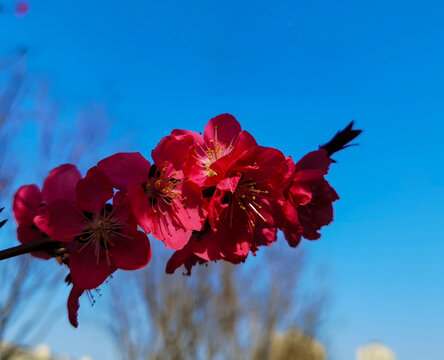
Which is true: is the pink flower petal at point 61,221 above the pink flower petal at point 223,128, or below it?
below

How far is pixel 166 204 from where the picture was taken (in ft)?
2.12

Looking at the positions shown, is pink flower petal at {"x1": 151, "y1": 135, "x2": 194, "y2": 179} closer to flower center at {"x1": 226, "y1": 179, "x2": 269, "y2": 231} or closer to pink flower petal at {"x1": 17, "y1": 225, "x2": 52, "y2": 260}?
flower center at {"x1": 226, "y1": 179, "x2": 269, "y2": 231}

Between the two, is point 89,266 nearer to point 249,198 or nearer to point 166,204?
point 166,204

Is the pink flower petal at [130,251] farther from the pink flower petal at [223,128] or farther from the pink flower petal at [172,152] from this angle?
the pink flower petal at [223,128]

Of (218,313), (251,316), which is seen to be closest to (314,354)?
(251,316)

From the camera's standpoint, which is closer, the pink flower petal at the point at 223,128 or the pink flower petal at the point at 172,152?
the pink flower petal at the point at 172,152

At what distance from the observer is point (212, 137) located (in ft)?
2.40

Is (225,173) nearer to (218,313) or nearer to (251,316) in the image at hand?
(218,313)

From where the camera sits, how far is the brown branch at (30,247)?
1.64 ft


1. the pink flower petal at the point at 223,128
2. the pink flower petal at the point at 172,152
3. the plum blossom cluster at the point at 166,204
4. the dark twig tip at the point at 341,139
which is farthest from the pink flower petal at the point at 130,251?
the dark twig tip at the point at 341,139

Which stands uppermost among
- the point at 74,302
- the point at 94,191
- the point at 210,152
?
the point at 210,152

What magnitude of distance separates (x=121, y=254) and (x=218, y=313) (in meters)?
6.02

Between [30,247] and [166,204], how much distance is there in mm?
210

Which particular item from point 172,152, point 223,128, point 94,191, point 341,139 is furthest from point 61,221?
point 341,139
